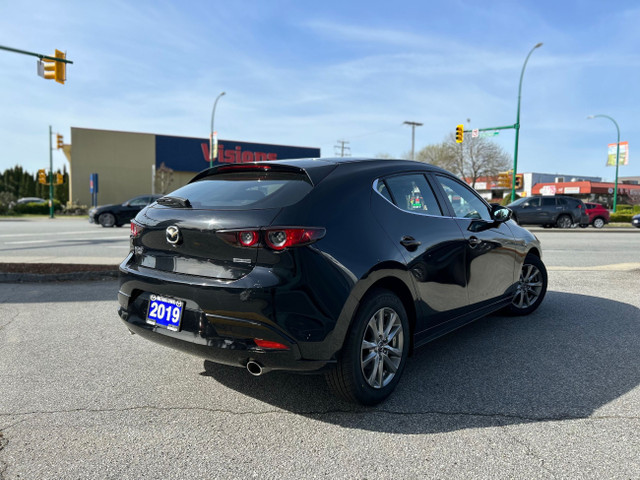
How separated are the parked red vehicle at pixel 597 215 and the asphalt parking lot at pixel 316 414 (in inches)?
1043

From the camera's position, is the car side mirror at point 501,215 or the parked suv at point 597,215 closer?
the car side mirror at point 501,215

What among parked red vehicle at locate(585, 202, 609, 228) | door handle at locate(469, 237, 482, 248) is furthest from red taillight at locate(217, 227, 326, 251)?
parked red vehicle at locate(585, 202, 609, 228)

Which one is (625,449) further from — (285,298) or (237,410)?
(237,410)

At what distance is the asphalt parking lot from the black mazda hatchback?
35 centimetres

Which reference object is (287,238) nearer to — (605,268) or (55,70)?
(605,268)

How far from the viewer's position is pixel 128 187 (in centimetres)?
4841

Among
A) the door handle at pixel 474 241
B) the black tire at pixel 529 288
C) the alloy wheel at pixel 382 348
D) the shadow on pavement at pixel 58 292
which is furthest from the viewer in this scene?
the shadow on pavement at pixel 58 292

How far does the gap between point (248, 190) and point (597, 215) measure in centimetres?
2992

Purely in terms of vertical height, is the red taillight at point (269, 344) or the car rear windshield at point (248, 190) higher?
the car rear windshield at point (248, 190)

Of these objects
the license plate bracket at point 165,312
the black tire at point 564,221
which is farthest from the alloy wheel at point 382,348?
the black tire at point 564,221

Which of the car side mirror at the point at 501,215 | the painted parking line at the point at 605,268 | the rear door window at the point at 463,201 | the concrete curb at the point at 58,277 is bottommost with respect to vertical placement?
the concrete curb at the point at 58,277

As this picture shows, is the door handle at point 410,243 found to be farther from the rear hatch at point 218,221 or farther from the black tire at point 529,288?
the black tire at point 529,288

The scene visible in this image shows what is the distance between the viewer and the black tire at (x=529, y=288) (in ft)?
17.7

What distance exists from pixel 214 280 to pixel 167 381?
116 centimetres
